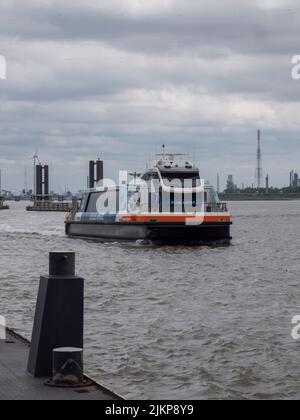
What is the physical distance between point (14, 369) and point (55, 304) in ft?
3.39

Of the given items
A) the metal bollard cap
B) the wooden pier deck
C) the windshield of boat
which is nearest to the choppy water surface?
the wooden pier deck

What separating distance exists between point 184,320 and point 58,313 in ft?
32.3

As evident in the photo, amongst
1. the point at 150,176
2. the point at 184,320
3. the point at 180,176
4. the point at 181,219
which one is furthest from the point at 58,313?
the point at 150,176

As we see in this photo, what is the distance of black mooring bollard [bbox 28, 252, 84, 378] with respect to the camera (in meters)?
9.56

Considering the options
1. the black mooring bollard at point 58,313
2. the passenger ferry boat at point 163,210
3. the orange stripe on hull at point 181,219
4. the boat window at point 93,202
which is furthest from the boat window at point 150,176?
the black mooring bollard at point 58,313

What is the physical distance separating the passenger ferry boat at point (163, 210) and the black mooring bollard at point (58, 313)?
30782 mm

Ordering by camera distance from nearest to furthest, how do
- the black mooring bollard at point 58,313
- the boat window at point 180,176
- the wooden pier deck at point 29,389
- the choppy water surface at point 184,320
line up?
the wooden pier deck at point 29,389, the black mooring bollard at point 58,313, the choppy water surface at point 184,320, the boat window at point 180,176

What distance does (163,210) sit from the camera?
41844mm

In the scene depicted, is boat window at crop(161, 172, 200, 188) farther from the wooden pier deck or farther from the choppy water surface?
the wooden pier deck

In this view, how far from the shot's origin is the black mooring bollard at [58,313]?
31.4ft

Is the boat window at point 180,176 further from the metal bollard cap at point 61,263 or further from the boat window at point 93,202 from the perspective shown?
the metal bollard cap at point 61,263

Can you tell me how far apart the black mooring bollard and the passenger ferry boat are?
101 feet

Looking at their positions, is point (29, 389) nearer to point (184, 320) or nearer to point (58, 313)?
point (58, 313)
